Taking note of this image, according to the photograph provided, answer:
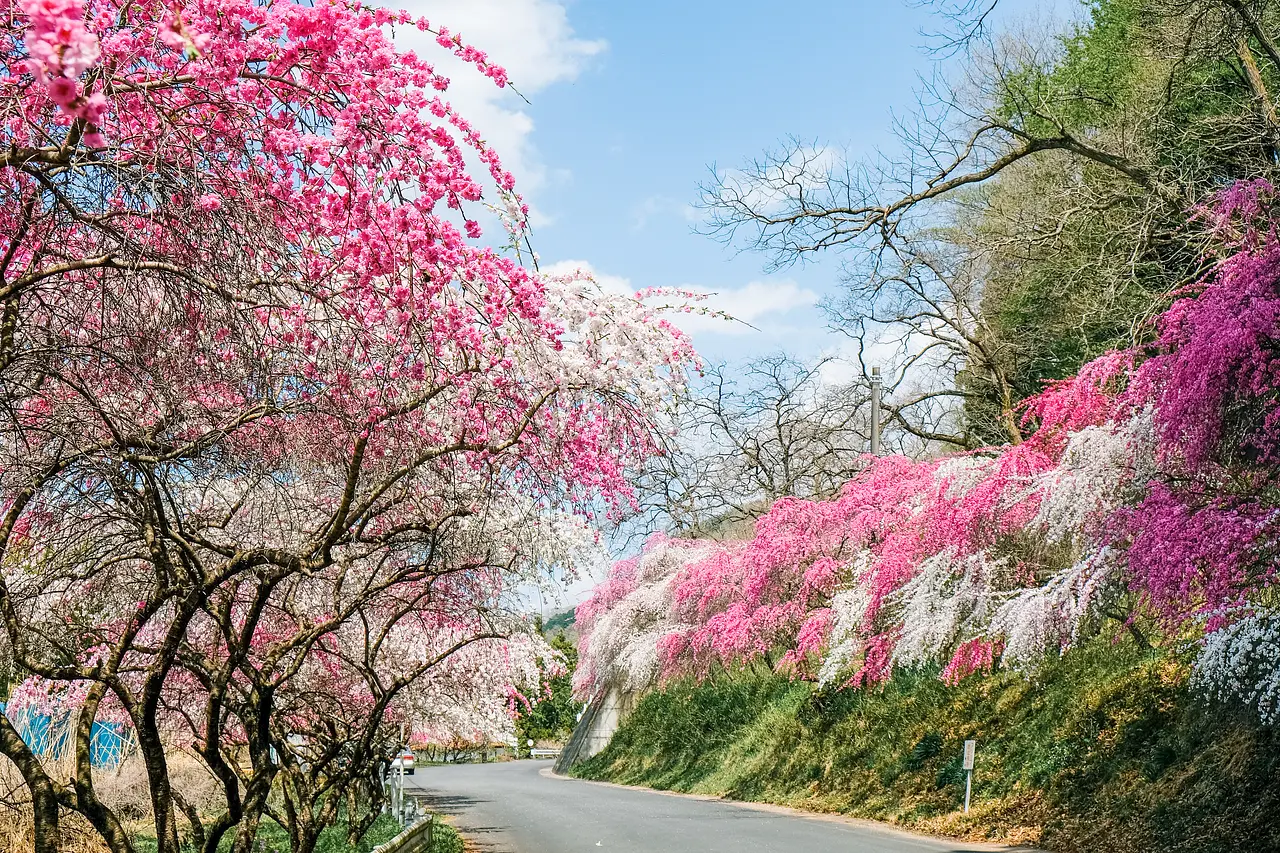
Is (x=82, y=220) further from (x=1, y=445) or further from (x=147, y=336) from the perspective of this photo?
(x=1, y=445)

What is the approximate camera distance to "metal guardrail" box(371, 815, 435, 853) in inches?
438

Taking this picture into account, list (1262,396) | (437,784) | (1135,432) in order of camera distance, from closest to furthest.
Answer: (1262,396)
(1135,432)
(437,784)

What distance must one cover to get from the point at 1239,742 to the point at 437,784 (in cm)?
3114

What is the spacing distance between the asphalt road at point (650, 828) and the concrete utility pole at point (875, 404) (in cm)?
775

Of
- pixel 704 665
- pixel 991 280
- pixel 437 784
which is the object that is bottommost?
pixel 437 784

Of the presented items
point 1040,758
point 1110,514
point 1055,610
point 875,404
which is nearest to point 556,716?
point 875,404

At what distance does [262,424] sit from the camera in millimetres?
6465

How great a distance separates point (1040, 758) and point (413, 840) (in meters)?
8.86

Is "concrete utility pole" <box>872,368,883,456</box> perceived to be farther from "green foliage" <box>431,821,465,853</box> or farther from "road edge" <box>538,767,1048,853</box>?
"green foliage" <box>431,821,465,853</box>

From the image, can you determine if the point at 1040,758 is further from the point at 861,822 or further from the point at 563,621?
the point at 563,621

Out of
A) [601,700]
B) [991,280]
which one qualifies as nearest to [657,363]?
[991,280]

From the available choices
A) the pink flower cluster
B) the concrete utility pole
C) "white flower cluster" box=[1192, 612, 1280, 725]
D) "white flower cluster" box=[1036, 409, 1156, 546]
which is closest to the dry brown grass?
"white flower cluster" box=[1036, 409, 1156, 546]

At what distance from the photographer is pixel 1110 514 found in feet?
38.8

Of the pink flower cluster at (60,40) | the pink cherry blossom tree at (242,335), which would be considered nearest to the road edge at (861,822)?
the pink cherry blossom tree at (242,335)
